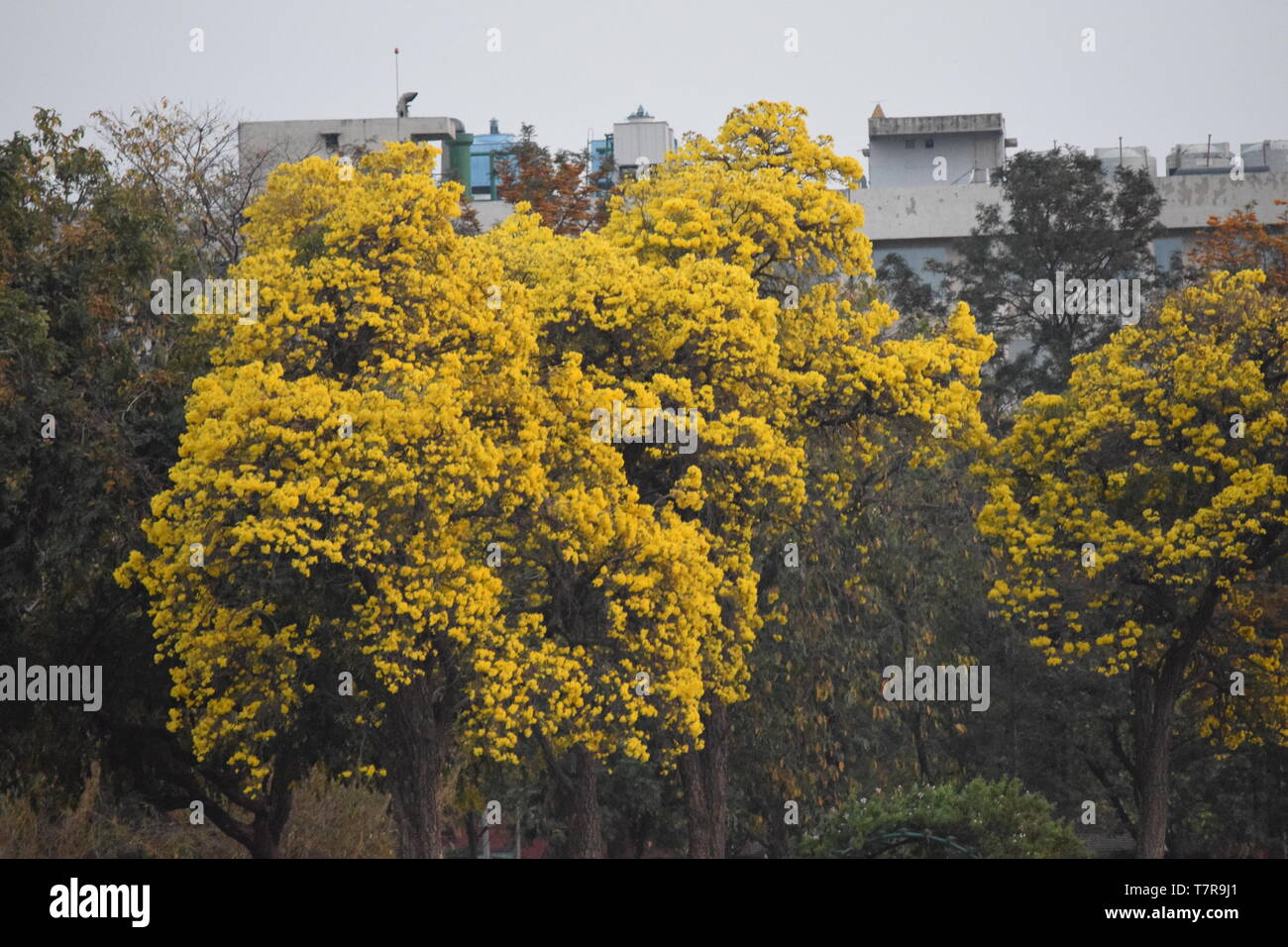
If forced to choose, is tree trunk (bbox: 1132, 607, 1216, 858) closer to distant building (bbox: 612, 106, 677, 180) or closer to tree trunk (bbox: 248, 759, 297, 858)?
tree trunk (bbox: 248, 759, 297, 858)

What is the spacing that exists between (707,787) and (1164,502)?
7.01 meters

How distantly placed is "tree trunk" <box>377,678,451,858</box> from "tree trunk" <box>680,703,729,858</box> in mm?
4221

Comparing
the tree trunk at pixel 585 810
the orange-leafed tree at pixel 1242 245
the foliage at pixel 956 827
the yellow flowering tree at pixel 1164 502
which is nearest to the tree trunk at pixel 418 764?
the tree trunk at pixel 585 810

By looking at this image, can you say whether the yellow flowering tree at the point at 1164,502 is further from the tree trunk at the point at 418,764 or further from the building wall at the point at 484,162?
the building wall at the point at 484,162

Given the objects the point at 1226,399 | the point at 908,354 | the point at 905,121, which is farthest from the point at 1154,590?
the point at 905,121

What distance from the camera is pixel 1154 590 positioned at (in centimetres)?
2523

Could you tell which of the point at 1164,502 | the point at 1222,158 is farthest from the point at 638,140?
the point at 1164,502

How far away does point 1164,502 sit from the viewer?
25.2 m

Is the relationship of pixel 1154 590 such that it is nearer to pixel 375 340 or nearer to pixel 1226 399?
pixel 1226 399

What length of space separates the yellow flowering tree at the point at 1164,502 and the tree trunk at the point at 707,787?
4207 mm

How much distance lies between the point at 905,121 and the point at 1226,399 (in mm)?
42751

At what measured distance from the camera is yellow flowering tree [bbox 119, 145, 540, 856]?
1941 centimetres

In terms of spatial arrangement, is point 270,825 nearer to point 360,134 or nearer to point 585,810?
point 585,810

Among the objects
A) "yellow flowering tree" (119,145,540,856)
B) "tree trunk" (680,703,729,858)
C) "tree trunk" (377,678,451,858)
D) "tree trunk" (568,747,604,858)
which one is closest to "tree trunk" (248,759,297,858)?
"yellow flowering tree" (119,145,540,856)
